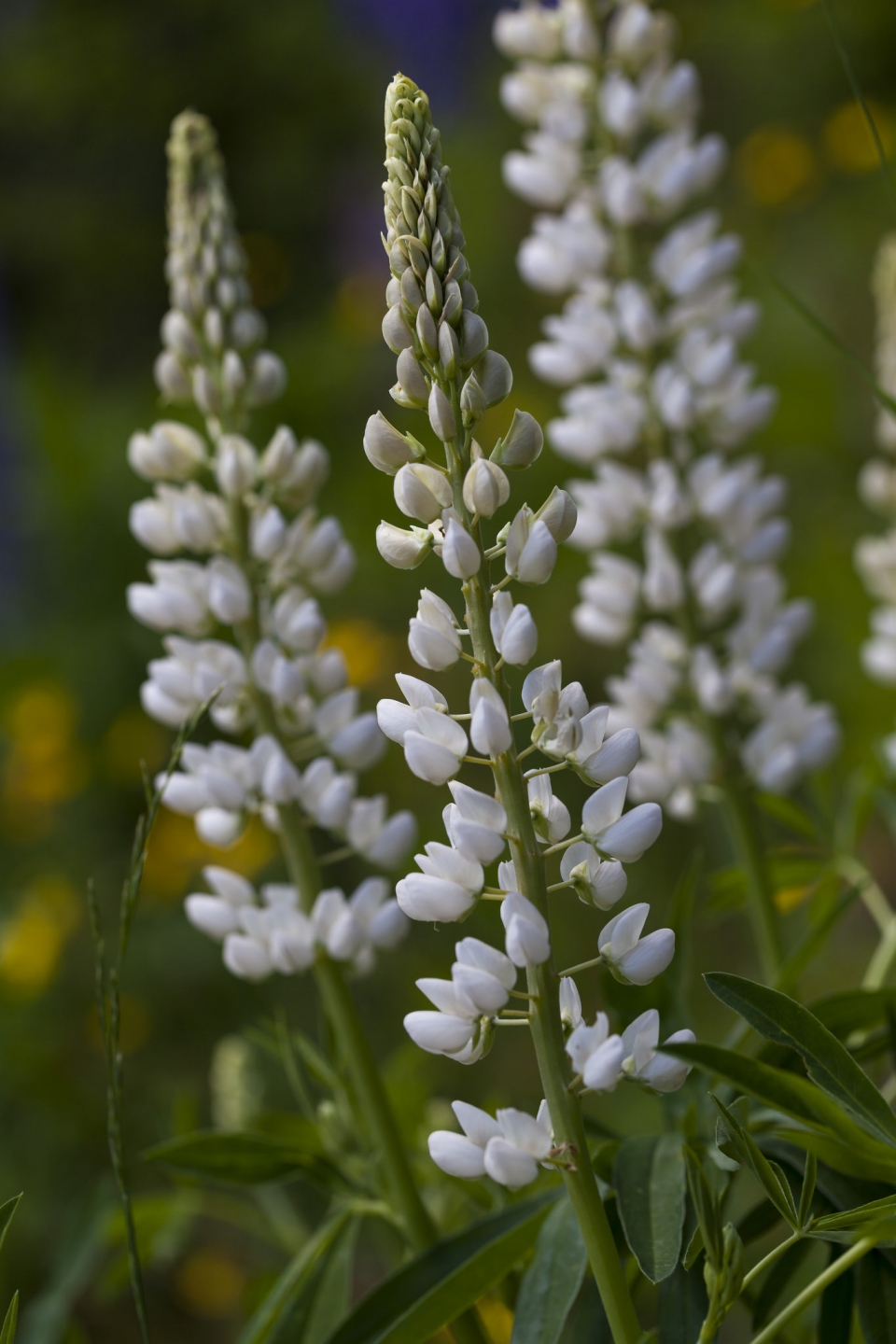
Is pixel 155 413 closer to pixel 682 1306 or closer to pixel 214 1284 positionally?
pixel 214 1284

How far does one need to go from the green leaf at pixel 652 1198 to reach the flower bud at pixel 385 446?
1.23ft

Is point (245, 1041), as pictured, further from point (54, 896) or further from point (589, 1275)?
point (54, 896)

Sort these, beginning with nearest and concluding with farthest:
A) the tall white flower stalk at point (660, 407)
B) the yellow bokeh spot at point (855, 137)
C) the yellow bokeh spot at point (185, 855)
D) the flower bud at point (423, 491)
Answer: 1. the flower bud at point (423, 491)
2. the tall white flower stalk at point (660, 407)
3. the yellow bokeh spot at point (185, 855)
4. the yellow bokeh spot at point (855, 137)

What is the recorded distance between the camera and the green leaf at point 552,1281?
23.5 inches

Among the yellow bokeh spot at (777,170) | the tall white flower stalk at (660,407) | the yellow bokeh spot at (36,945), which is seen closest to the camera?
the tall white flower stalk at (660,407)

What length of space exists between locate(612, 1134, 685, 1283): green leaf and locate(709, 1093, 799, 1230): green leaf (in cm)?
5

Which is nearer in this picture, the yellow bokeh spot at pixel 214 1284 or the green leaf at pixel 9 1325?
the green leaf at pixel 9 1325

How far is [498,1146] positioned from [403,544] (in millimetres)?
277

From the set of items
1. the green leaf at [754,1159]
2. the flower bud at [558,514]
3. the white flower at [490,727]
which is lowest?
the green leaf at [754,1159]

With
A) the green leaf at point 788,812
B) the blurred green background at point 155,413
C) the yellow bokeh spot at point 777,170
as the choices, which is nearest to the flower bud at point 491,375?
the blurred green background at point 155,413

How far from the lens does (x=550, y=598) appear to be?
256 centimetres

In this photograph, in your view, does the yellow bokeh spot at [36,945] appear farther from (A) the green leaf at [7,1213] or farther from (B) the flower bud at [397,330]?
(B) the flower bud at [397,330]

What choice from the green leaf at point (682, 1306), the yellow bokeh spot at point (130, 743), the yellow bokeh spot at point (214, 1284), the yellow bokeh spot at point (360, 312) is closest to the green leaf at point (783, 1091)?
the green leaf at point (682, 1306)

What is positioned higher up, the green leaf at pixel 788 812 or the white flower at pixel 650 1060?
Result: the white flower at pixel 650 1060
